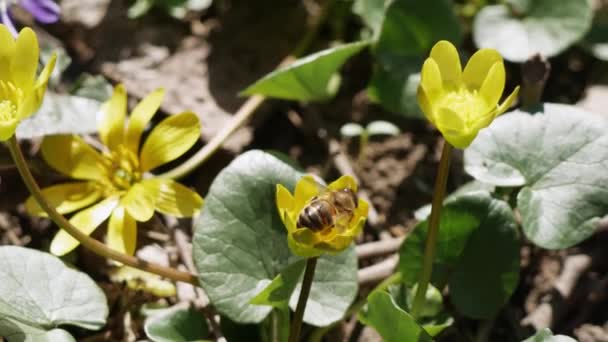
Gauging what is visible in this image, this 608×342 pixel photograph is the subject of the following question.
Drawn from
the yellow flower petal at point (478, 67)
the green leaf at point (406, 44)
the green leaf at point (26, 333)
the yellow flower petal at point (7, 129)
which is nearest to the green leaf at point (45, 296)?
the green leaf at point (26, 333)

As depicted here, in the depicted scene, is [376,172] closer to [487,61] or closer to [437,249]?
[437,249]

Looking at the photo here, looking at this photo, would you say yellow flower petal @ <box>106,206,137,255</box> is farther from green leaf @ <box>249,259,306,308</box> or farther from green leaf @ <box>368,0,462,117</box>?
green leaf @ <box>368,0,462,117</box>

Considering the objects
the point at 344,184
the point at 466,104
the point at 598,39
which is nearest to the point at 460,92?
the point at 466,104

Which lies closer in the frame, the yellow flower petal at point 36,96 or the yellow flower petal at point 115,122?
the yellow flower petal at point 36,96

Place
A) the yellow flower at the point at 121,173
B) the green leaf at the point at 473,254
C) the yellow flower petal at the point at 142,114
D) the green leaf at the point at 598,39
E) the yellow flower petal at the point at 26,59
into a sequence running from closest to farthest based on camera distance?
the yellow flower petal at the point at 26,59, the green leaf at the point at 473,254, the yellow flower at the point at 121,173, the yellow flower petal at the point at 142,114, the green leaf at the point at 598,39

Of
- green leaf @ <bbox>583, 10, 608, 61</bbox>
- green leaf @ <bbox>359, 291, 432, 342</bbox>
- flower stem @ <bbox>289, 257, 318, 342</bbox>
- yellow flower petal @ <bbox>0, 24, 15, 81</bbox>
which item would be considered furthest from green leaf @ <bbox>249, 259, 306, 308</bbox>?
green leaf @ <bbox>583, 10, 608, 61</bbox>

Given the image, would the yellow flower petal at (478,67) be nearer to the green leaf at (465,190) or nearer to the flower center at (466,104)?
the flower center at (466,104)

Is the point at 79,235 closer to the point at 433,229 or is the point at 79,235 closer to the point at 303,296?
→ the point at 303,296
